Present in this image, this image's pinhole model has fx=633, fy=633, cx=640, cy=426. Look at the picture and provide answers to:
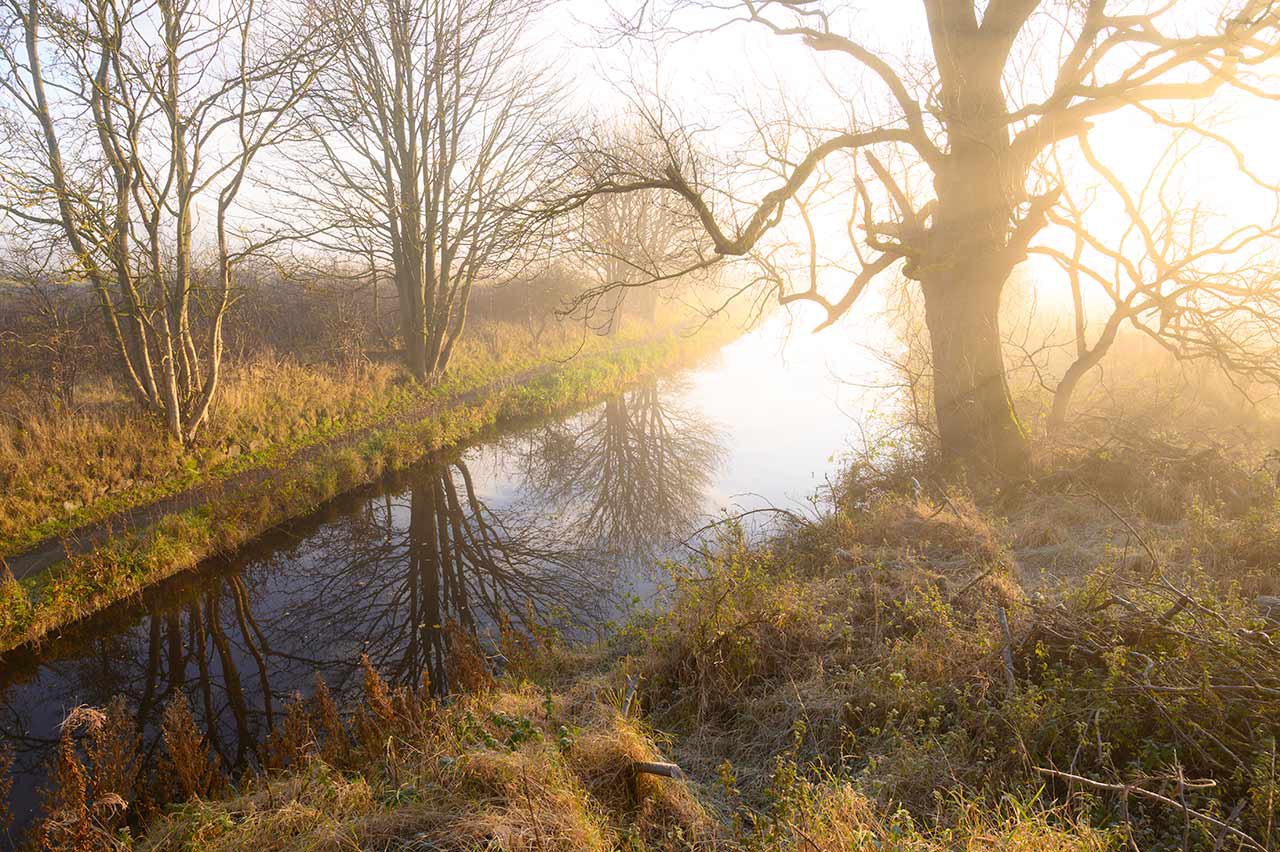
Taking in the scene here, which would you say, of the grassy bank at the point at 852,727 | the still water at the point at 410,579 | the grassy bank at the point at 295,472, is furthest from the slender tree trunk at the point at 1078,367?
the grassy bank at the point at 295,472

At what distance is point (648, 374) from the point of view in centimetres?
2344

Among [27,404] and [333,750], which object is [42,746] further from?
[27,404]

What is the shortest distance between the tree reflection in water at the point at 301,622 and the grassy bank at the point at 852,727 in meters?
1.01

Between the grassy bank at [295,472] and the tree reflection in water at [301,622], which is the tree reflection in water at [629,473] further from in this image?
the grassy bank at [295,472]

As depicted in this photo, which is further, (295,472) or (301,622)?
(295,472)

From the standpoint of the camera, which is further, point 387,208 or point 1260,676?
point 387,208

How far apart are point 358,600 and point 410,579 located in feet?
2.33

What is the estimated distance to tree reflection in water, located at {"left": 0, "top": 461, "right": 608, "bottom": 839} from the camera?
5.48 m

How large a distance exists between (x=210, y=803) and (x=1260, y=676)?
5.73m

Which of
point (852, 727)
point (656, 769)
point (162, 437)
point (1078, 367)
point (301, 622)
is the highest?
point (1078, 367)

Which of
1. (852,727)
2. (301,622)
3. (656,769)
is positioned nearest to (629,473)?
(301,622)

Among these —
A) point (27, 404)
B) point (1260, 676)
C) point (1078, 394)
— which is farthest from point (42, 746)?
point (1078, 394)

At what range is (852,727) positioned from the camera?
3.99 meters

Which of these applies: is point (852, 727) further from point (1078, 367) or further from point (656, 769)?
point (1078, 367)
